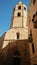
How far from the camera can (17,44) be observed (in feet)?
72.3

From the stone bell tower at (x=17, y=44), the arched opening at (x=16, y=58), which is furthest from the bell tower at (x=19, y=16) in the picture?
the arched opening at (x=16, y=58)

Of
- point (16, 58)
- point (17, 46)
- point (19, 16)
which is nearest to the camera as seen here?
point (16, 58)

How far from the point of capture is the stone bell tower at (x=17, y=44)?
827 inches

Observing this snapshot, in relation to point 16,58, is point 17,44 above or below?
above

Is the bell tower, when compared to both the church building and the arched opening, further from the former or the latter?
the arched opening

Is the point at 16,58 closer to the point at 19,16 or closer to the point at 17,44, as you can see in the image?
the point at 17,44

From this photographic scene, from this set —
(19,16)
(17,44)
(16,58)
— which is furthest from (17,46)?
(19,16)

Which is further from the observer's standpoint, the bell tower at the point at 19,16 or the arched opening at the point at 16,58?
the bell tower at the point at 19,16

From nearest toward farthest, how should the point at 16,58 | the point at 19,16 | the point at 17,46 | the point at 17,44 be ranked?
1. the point at 16,58
2. the point at 17,46
3. the point at 17,44
4. the point at 19,16

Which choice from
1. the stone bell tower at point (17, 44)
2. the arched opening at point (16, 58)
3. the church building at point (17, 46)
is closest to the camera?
the church building at point (17, 46)

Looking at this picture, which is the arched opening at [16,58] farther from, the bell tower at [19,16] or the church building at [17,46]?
the bell tower at [19,16]

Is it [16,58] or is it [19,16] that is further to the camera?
[19,16]

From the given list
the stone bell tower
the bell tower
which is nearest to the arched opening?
the stone bell tower

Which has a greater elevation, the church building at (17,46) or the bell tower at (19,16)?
the bell tower at (19,16)
